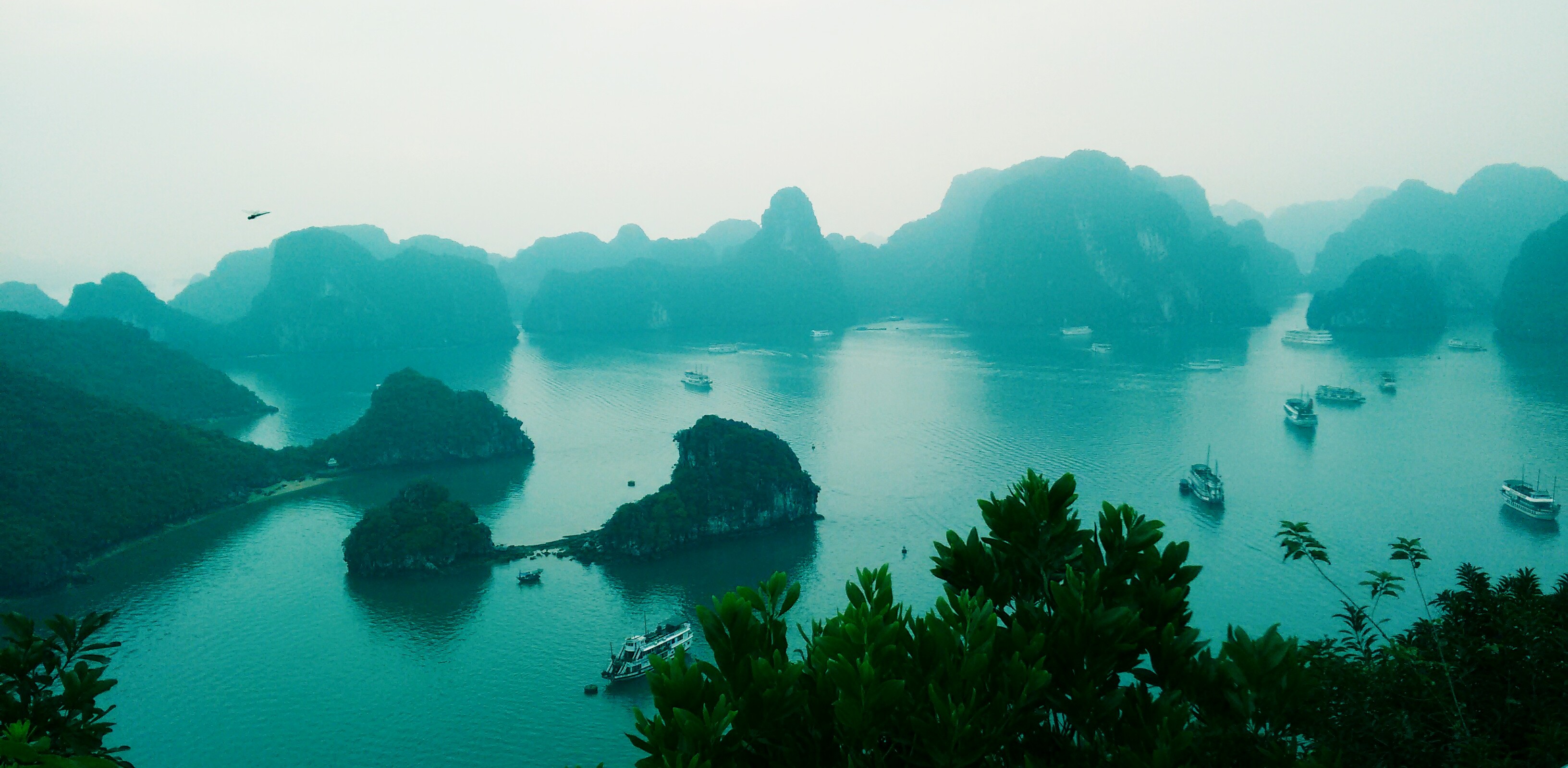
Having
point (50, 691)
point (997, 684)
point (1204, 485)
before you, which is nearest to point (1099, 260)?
point (1204, 485)

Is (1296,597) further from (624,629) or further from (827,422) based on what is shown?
(827,422)

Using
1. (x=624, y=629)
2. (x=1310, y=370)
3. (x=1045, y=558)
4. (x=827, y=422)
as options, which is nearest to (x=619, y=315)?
(x=827, y=422)

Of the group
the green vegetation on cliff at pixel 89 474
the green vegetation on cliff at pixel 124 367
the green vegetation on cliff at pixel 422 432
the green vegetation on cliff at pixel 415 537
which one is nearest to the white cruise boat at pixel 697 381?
the green vegetation on cliff at pixel 422 432

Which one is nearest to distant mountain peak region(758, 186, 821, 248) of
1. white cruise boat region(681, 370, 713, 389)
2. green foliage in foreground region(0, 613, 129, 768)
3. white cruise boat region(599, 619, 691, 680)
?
white cruise boat region(681, 370, 713, 389)

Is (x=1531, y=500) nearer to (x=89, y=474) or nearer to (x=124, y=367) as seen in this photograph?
(x=89, y=474)

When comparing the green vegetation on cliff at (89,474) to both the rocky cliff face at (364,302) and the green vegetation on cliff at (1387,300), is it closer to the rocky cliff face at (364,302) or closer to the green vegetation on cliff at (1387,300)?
the rocky cliff face at (364,302)
